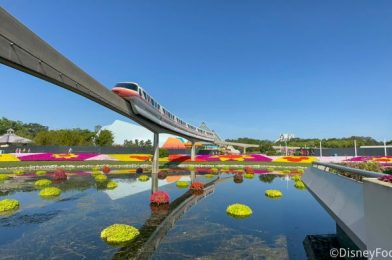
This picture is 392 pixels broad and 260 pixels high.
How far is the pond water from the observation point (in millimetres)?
13391

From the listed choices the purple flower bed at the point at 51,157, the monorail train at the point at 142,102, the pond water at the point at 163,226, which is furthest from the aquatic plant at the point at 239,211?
the purple flower bed at the point at 51,157

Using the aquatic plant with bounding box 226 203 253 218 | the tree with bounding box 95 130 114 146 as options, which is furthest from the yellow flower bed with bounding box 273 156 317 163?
the tree with bounding box 95 130 114 146

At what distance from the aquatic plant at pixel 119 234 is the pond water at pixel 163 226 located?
15.6 inches

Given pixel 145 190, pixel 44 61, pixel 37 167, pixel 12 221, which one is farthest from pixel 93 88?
pixel 37 167

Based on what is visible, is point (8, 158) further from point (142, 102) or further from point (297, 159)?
point (297, 159)

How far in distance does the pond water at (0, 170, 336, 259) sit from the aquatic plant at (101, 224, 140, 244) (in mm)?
396

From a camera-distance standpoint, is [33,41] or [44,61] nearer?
[33,41]

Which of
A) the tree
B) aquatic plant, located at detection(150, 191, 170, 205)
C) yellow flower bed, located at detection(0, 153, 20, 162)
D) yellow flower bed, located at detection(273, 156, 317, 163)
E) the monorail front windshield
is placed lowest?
aquatic plant, located at detection(150, 191, 170, 205)

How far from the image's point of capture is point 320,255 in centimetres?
1271

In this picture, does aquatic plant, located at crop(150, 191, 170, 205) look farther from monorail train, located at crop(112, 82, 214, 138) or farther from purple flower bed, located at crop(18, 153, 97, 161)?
purple flower bed, located at crop(18, 153, 97, 161)

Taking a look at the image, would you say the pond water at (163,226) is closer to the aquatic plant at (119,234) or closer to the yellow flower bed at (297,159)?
the aquatic plant at (119,234)

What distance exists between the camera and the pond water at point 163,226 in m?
13.4

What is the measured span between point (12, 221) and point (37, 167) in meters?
46.9

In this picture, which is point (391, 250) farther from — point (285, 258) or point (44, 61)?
point (44, 61)
